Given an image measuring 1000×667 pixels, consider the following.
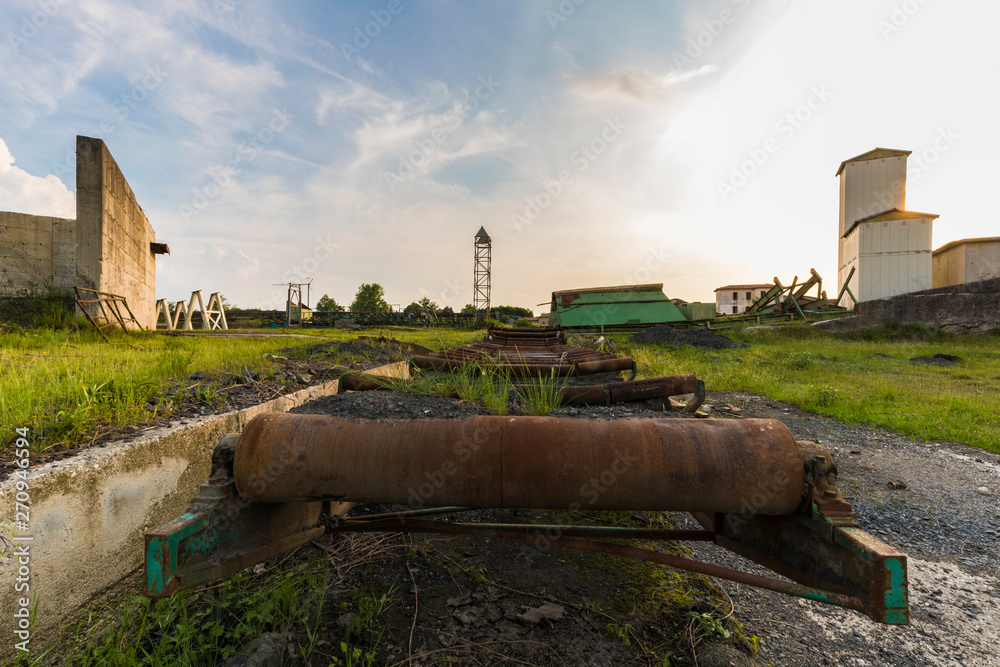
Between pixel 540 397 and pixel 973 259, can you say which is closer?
pixel 540 397

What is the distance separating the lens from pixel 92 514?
62.1 inches

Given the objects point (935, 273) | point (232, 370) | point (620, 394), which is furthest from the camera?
point (935, 273)

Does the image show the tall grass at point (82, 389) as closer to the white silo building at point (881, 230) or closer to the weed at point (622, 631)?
the weed at point (622, 631)

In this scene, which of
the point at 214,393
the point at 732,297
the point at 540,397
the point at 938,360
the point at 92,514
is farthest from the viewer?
the point at 732,297

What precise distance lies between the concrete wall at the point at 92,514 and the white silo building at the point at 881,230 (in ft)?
62.5

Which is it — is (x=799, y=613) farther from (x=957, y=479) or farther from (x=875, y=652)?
(x=957, y=479)

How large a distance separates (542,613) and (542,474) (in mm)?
491

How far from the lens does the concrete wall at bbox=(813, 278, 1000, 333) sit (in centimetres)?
1026

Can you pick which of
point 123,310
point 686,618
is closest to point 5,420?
point 686,618

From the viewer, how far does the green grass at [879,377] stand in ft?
13.3

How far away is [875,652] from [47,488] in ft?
9.70

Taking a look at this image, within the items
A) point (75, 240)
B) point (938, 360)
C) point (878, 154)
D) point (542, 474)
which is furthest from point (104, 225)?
point (878, 154)

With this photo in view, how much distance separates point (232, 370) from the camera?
3.35 metres
